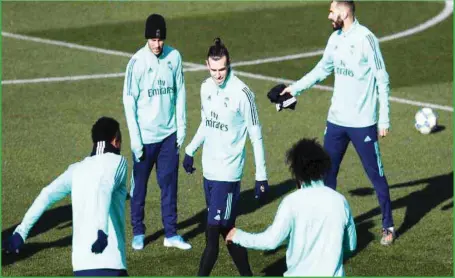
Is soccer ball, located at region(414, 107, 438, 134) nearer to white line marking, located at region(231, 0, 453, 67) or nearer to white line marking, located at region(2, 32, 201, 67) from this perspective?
white line marking, located at region(231, 0, 453, 67)

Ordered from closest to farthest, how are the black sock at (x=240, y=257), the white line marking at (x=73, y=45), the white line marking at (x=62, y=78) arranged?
the black sock at (x=240, y=257)
the white line marking at (x=62, y=78)
the white line marking at (x=73, y=45)

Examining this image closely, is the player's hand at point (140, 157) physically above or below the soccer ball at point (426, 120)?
above

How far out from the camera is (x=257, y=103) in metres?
20.5

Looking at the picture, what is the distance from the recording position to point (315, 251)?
8773 mm

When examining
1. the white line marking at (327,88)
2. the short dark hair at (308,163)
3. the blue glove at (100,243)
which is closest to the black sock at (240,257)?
the blue glove at (100,243)

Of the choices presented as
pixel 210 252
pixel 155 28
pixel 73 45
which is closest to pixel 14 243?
pixel 210 252

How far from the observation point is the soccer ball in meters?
18.2

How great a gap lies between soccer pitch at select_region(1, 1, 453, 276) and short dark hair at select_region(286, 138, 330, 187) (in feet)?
13.2

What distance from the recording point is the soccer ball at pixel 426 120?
59.7 feet

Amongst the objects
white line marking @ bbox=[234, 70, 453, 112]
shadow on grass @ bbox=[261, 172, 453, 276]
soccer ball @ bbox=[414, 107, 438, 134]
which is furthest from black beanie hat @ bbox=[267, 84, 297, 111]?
white line marking @ bbox=[234, 70, 453, 112]

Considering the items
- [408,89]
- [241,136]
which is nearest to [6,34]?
[408,89]

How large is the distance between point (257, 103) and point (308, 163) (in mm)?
11623

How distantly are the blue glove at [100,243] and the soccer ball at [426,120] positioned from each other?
9671mm

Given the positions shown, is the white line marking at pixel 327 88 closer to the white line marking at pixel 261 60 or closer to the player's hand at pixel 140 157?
the white line marking at pixel 261 60
